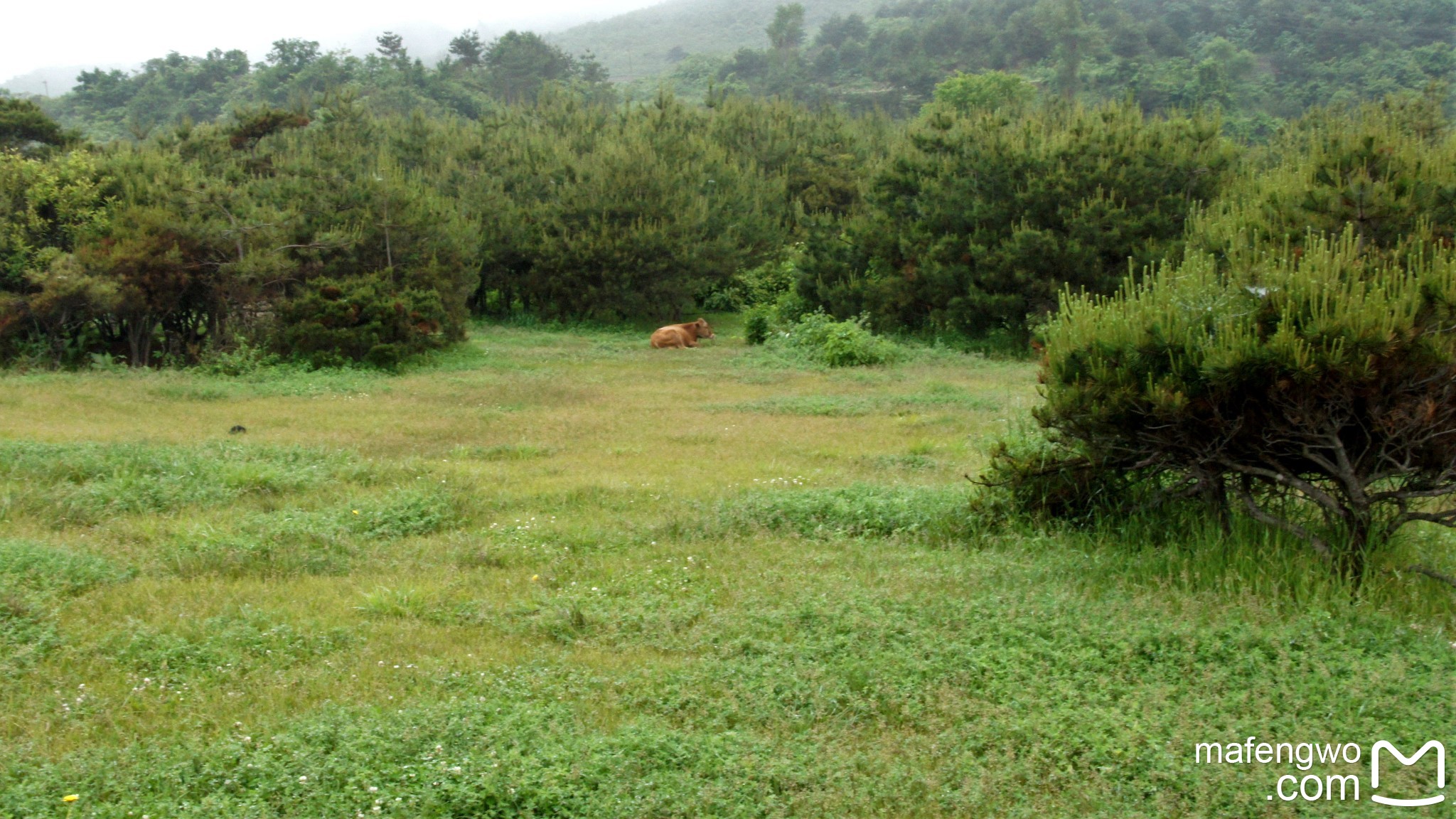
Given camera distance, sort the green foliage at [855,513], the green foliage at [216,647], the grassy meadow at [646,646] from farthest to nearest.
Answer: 1. the green foliage at [855,513]
2. the green foliage at [216,647]
3. the grassy meadow at [646,646]

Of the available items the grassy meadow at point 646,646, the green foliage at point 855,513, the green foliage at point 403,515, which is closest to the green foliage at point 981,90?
the grassy meadow at point 646,646

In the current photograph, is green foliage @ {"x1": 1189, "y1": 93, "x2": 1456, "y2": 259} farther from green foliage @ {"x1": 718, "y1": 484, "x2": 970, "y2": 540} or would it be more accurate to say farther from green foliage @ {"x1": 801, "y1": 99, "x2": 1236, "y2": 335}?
green foliage @ {"x1": 718, "y1": 484, "x2": 970, "y2": 540}

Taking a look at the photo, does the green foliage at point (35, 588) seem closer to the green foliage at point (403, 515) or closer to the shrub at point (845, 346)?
the green foliage at point (403, 515)

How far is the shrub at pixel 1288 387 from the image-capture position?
17.6 ft

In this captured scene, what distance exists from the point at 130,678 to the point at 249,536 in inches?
90.0

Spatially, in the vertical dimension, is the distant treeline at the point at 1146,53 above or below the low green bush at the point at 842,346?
above

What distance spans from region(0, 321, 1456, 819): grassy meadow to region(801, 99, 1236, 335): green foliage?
1120 centimetres

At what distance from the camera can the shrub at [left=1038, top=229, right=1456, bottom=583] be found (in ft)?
17.6

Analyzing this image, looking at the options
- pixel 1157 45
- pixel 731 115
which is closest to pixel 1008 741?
pixel 731 115

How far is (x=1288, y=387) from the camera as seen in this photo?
18.3 feet

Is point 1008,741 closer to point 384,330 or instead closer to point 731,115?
point 384,330

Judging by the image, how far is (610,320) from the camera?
2608cm

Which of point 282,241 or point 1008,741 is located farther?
point 282,241

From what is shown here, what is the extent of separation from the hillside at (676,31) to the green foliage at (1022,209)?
305ft
